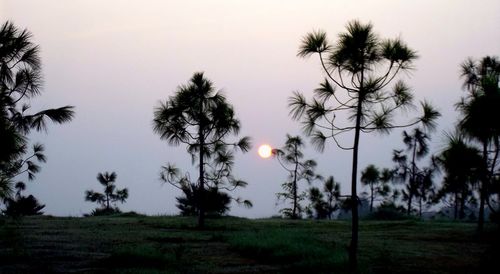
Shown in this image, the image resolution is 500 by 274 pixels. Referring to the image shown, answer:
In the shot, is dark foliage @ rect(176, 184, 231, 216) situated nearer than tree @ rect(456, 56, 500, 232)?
No

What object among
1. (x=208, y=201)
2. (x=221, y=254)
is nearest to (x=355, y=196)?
(x=221, y=254)

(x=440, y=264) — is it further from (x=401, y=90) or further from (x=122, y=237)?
(x=122, y=237)

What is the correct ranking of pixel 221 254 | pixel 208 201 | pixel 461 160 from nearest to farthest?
1. pixel 461 160
2. pixel 221 254
3. pixel 208 201

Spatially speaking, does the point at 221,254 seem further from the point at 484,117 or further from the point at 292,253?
the point at 484,117

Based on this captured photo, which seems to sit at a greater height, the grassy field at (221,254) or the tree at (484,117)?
the tree at (484,117)

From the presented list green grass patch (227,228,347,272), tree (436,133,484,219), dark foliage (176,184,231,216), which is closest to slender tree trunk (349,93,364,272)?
green grass patch (227,228,347,272)

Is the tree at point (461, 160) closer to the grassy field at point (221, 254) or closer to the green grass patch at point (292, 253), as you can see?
the grassy field at point (221, 254)

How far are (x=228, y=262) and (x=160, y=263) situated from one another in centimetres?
183

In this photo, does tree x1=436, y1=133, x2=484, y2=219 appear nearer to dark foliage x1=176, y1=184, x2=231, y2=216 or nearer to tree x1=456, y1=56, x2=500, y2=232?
tree x1=456, y1=56, x2=500, y2=232

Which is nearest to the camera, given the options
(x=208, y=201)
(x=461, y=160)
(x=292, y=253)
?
(x=461, y=160)

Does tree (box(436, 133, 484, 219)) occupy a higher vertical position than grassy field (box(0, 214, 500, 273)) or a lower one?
higher

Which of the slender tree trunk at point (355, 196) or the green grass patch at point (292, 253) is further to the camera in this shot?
the green grass patch at point (292, 253)

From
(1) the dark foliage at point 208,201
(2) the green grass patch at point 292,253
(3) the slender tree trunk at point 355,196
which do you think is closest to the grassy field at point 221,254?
(2) the green grass patch at point 292,253

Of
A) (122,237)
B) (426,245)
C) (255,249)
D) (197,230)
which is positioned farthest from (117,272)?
(197,230)
